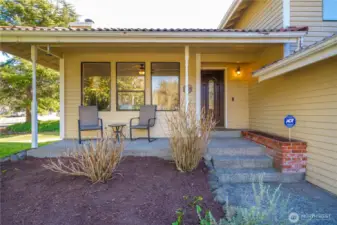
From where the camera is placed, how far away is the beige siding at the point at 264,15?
485cm

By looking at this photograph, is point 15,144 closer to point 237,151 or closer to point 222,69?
point 237,151

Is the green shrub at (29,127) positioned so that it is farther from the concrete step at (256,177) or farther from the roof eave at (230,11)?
the concrete step at (256,177)

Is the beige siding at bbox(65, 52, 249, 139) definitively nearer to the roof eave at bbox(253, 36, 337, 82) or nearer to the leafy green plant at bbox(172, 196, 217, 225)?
the roof eave at bbox(253, 36, 337, 82)

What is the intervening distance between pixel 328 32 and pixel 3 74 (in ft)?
49.5

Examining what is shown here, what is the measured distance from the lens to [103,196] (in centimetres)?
256

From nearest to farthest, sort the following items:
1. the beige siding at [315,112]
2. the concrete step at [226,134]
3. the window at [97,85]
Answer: the beige siding at [315,112]
the concrete step at [226,134]
the window at [97,85]

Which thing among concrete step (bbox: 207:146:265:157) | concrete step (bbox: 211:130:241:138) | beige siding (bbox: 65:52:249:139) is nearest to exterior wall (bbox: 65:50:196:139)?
beige siding (bbox: 65:52:249:139)

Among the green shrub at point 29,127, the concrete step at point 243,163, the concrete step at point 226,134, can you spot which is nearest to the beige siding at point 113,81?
the concrete step at point 226,134

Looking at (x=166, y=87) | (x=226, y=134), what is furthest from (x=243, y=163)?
(x=166, y=87)

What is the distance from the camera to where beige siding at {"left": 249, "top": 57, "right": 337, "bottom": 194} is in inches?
118

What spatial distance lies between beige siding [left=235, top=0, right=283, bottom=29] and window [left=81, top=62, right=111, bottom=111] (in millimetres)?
4611

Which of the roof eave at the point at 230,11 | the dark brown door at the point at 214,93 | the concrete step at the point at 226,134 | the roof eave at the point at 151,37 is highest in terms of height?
the roof eave at the point at 230,11

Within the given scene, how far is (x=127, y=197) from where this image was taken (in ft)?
8.43

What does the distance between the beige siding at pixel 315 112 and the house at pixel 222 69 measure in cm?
2
